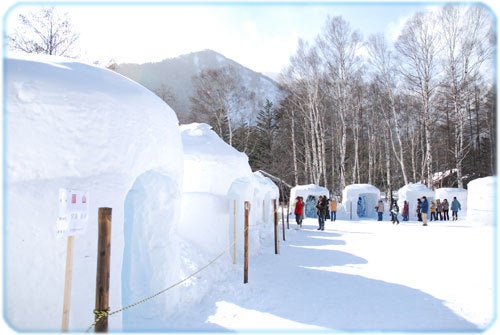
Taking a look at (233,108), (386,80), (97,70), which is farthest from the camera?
(233,108)

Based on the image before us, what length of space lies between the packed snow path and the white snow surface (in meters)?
0.03

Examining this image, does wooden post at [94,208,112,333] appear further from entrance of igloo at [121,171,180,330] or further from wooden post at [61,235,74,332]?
entrance of igloo at [121,171,180,330]

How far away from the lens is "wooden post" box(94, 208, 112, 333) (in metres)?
3.11

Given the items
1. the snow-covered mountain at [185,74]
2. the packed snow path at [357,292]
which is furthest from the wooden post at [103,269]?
the snow-covered mountain at [185,74]

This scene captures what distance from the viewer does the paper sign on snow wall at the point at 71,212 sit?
9.54 ft

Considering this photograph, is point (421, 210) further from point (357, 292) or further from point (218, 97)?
point (218, 97)

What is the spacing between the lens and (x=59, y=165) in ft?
12.0

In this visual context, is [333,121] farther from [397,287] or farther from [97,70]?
[97,70]

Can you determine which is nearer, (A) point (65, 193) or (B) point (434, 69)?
(A) point (65, 193)

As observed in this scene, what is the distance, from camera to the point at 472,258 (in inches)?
350

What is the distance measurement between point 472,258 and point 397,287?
3.67 m

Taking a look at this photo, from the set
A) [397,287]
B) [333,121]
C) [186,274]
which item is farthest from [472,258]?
[333,121]

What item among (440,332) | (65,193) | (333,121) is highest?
(333,121)

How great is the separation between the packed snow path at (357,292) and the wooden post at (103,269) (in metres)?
2.02
